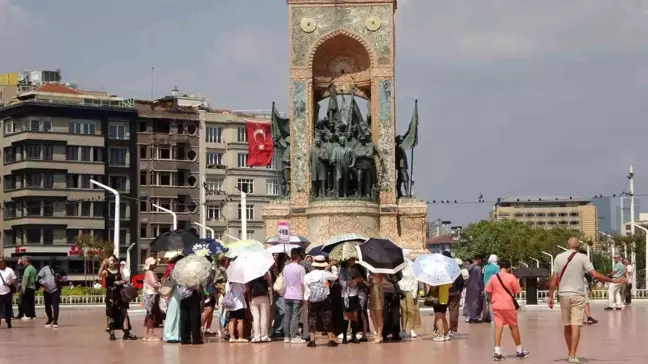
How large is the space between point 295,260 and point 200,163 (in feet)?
276

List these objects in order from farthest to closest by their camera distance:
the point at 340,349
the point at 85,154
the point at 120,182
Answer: the point at 120,182, the point at 85,154, the point at 340,349

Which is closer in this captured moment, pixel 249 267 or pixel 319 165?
pixel 249 267

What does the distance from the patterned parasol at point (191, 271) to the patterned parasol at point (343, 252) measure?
319 centimetres

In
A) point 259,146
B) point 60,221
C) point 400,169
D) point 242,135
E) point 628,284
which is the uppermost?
point 242,135

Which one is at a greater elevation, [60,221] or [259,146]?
[259,146]

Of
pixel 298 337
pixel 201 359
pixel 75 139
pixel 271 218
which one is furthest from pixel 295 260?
pixel 75 139

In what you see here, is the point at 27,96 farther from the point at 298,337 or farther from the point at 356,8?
the point at 298,337

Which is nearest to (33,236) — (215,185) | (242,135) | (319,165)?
(215,185)

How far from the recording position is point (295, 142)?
49.7m

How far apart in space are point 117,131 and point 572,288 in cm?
8857

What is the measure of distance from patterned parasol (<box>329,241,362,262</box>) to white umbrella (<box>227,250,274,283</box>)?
7.30ft

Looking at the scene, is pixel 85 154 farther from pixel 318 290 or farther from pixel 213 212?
pixel 318 290

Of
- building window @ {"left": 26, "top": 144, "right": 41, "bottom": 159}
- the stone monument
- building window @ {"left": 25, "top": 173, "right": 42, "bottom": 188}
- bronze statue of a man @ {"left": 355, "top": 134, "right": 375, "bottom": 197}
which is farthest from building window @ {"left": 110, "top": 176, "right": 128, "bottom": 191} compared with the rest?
bronze statue of a man @ {"left": 355, "top": 134, "right": 375, "bottom": 197}

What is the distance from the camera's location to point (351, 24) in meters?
49.4
